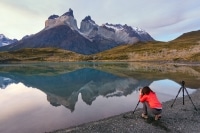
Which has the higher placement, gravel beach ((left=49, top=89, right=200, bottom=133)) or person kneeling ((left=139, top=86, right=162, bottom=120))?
person kneeling ((left=139, top=86, right=162, bottom=120))

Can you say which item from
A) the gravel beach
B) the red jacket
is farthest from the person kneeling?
the gravel beach

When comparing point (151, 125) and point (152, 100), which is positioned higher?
point (152, 100)

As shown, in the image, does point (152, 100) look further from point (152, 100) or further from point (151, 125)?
point (151, 125)

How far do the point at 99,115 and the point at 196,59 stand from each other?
174033 mm

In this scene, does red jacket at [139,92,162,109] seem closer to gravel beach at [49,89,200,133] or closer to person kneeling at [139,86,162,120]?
person kneeling at [139,86,162,120]

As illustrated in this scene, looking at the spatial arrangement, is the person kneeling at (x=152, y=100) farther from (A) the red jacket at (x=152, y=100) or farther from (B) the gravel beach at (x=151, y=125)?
(B) the gravel beach at (x=151, y=125)

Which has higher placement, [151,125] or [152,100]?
[152,100]

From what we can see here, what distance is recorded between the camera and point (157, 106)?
24672 mm

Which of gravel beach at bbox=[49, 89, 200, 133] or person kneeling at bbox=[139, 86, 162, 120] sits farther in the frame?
person kneeling at bbox=[139, 86, 162, 120]

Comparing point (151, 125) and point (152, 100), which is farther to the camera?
point (152, 100)

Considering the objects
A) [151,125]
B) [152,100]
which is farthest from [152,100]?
[151,125]

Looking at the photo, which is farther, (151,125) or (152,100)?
(152,100)

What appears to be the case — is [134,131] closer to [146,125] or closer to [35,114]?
[146,125]

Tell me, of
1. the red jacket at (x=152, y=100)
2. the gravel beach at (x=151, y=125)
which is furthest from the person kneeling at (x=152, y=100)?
the gravel beach at (x=151, y=125)
